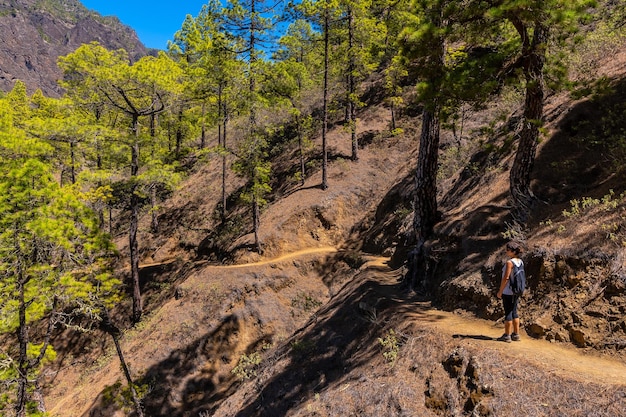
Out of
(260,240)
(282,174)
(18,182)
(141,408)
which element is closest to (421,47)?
(18,182)

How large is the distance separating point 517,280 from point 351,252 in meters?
13.1

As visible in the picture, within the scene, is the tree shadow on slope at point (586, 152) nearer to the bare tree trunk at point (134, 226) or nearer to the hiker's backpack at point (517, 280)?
the hiker's backpack at point (517, 280)

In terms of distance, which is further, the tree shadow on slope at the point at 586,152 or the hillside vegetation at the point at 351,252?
the tree shadow on slope at the point at 586,152

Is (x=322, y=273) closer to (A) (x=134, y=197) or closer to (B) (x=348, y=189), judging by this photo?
(B) (x=348, y=189)

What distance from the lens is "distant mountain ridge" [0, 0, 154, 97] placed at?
414 feet

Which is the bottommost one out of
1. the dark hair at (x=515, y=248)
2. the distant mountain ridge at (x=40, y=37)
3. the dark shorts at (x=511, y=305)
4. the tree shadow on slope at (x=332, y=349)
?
the tree shadow on slope at (x=332, y=349)

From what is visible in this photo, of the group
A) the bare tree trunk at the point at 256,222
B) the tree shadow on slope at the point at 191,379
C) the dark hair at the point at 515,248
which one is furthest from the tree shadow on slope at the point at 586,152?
the tree shadow on slope at the point at 191,379

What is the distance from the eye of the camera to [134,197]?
1794 centimetres

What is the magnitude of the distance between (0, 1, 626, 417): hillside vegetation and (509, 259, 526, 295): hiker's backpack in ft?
3.17

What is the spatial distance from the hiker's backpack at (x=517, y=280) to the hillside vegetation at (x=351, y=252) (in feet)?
3.17

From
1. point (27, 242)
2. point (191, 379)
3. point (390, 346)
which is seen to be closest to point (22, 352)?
point (27, 242)

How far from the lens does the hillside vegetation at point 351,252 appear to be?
21.3ft

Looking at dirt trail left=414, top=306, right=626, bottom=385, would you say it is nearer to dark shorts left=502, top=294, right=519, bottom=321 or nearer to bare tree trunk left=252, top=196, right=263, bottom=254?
dark shorts left=502, top=294, right=519, bottom=321

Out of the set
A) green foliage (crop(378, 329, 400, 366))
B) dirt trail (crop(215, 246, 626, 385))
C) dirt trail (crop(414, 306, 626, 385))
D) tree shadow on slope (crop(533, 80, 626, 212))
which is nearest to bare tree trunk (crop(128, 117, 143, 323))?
green foliage (crop(378, 329, 400, 366))
